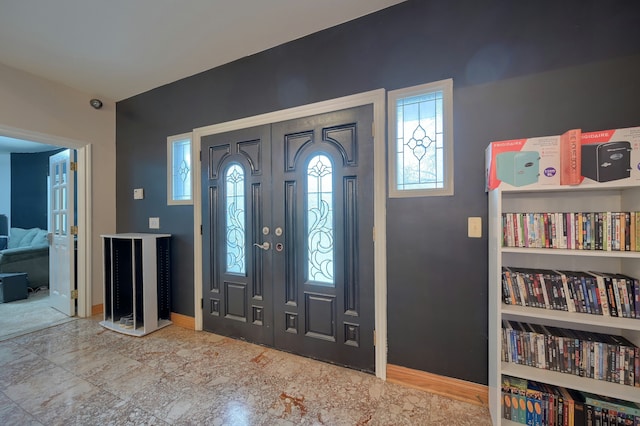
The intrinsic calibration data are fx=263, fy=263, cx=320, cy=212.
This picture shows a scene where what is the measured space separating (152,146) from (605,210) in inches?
158

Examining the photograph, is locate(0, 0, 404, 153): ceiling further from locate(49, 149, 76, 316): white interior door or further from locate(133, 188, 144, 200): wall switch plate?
locate(133, 188, 144, 200): wall switch plate

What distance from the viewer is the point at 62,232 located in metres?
3.30

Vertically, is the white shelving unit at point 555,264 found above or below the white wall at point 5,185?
below

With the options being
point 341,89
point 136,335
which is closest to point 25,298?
point 136,335

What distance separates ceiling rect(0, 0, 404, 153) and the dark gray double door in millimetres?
713

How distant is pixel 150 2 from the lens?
1829mm

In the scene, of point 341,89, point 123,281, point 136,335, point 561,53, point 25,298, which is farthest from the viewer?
point 25,298

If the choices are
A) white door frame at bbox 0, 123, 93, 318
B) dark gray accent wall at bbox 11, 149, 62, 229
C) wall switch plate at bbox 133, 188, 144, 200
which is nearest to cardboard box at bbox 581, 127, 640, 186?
wall switch plate at bbox 133, 188, 144, 200

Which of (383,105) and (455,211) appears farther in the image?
(383,105)

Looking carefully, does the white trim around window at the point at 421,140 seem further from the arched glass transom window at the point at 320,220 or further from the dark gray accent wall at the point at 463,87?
the arched glass transom window at the point at 320,220

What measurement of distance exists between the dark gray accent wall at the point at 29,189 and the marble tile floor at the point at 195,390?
4.62 m

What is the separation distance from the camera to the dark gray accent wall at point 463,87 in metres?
1.48

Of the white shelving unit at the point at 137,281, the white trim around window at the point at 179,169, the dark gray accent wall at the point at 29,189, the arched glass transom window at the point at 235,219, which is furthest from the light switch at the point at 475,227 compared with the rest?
the dark gray accent wall at the point at 29,189

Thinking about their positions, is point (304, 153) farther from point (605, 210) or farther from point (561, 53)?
point (605, 210)
